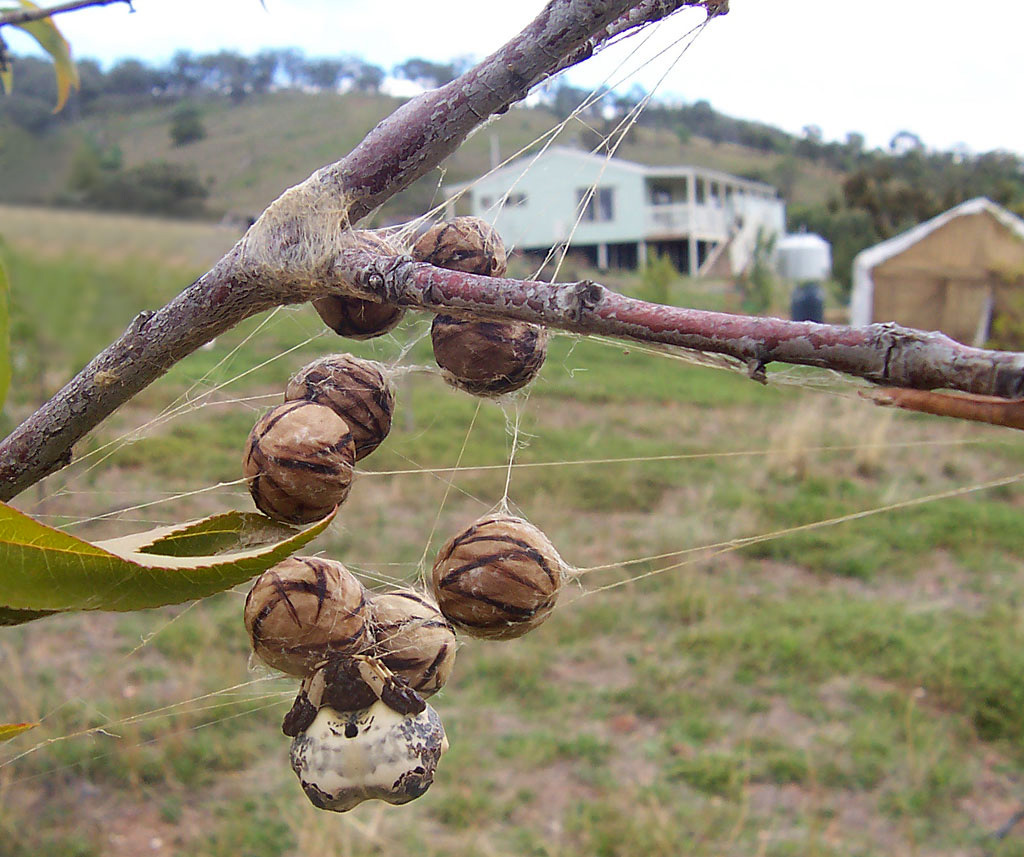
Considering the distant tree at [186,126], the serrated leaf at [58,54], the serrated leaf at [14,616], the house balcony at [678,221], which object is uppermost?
the serrated leaf at [58,54]

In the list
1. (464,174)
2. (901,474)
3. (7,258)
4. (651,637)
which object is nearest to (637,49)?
(7,258)

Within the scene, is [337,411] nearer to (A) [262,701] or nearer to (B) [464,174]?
(A) [262,701]

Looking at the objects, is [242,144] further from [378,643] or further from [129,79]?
[378,643]

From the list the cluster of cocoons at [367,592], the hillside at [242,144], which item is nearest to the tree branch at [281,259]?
the cluster of cocoons at [367,592]

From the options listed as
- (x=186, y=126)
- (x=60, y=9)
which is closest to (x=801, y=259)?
(x=186, y=126)

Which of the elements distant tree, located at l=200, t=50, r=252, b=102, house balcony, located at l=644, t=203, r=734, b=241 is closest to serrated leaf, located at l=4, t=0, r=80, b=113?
distant tree, located at l=200, t=50, r=252, b=102

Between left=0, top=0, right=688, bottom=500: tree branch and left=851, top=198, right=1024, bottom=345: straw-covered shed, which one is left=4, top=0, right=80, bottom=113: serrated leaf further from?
left=851, top=198, right=1024, bottom=345: straw-covered shed

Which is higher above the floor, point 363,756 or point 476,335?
point 476,335

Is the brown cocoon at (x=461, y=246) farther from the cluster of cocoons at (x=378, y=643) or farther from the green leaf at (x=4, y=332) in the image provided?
the green leaf at (x=4, y=332)
